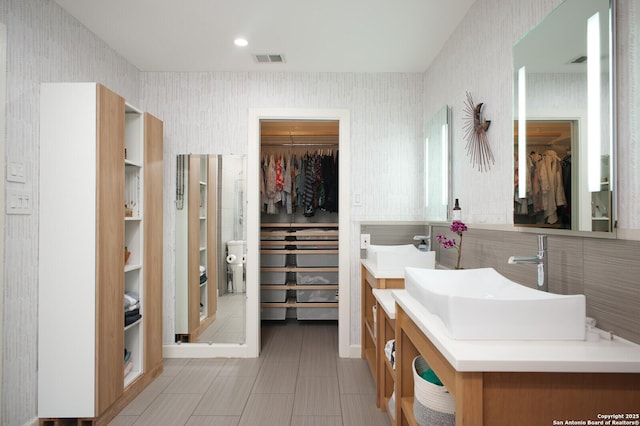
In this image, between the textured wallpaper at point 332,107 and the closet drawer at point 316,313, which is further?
the closet drawer at point 316,313

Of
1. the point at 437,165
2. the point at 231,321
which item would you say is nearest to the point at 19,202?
the point at 231,321

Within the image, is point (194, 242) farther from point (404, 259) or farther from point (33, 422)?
point (404, 259)

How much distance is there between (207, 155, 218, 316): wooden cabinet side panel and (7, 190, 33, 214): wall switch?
142cm

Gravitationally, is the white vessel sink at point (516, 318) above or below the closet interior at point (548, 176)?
below

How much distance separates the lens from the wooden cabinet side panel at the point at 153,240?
2.81 meters

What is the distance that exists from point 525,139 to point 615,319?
2.73 ft

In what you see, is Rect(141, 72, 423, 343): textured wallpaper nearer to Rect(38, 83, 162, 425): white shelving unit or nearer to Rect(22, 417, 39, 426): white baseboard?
Rect(38, 83, 162, 425): white shelving unit

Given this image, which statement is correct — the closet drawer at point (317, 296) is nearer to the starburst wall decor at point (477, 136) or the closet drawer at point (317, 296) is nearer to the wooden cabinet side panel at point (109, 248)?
the wooden cabinet side panel at point (109, 248)

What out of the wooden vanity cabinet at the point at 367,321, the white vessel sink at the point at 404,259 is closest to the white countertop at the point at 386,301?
the white vessel sink at the point at 404,259

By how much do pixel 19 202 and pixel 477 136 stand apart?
257cm

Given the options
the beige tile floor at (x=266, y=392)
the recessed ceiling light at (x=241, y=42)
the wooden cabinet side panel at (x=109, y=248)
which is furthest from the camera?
the recessed ceiling light at (x=241, y=42)

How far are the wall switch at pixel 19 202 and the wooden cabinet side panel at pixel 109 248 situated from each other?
333 millimetres

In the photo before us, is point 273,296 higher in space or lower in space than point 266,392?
higher

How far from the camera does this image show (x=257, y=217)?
3.39 m
